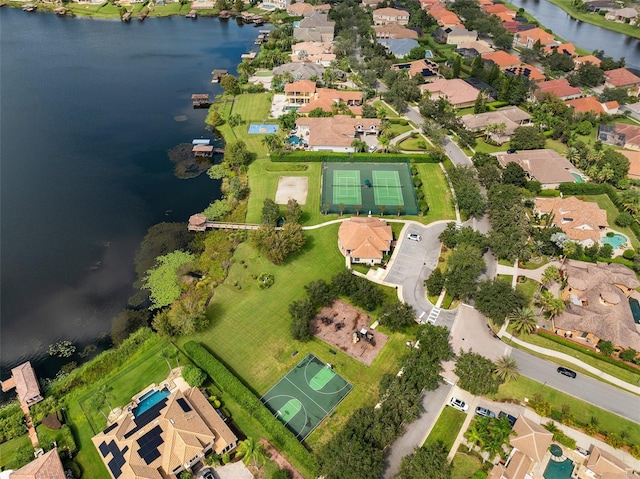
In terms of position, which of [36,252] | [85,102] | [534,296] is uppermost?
[85,102]

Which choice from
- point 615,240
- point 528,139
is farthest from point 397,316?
point 528,139

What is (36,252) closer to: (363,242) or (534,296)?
(363,242)

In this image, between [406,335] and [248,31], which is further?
[248,31]

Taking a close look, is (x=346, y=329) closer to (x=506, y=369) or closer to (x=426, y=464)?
(x=506, y=369)

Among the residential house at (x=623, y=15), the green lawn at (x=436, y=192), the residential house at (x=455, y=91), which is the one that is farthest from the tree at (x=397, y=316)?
the residential house at (x=623, y=15)

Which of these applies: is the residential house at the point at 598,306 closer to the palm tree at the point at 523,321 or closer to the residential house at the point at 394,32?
the palm tree at the point at 523,321

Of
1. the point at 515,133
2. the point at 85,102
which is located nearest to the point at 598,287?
the point at 515,133

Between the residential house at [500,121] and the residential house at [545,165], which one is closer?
the residential house at [545,165]
